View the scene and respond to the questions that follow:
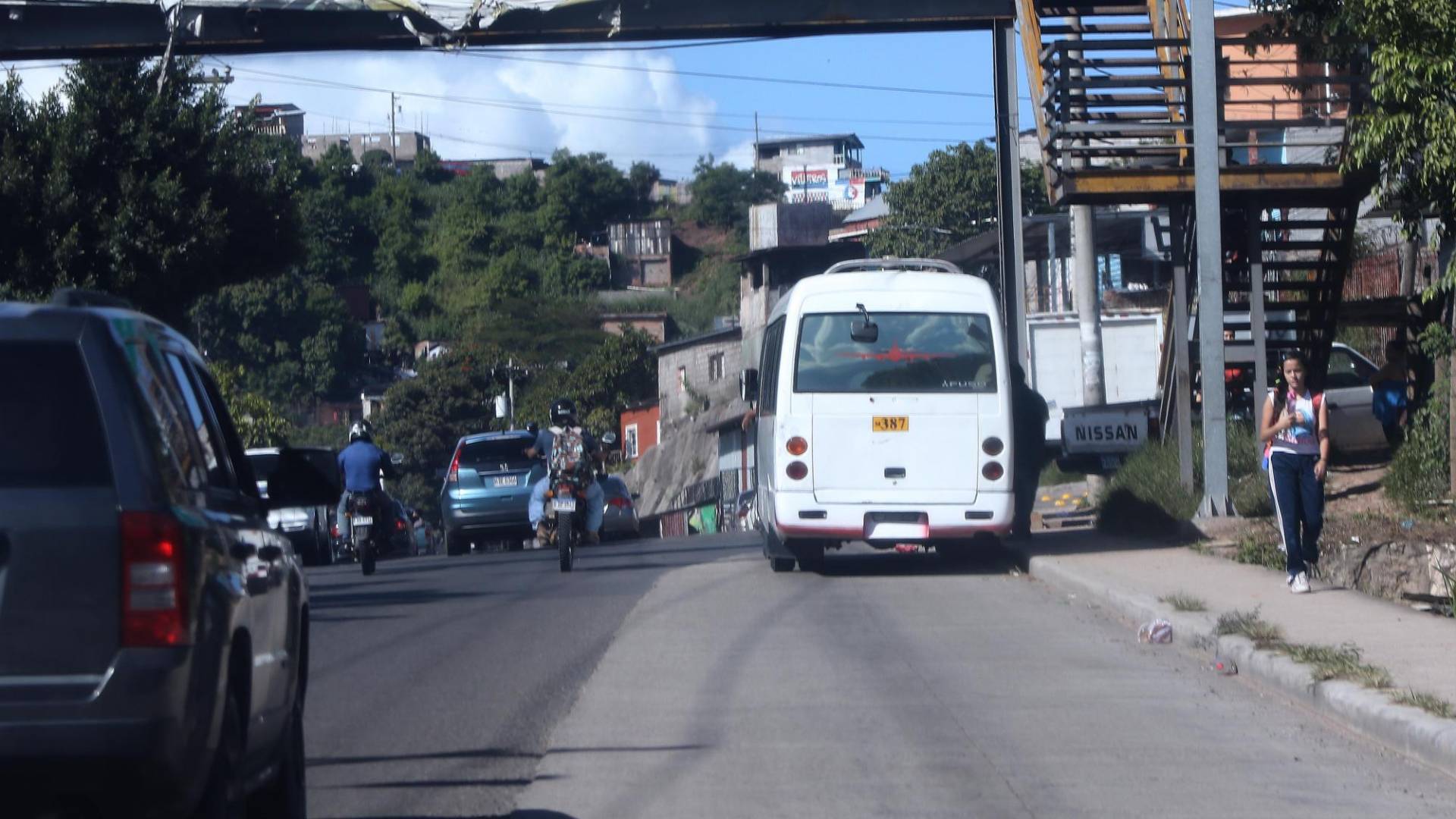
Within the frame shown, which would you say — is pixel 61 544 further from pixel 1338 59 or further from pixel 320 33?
pixel 320 33

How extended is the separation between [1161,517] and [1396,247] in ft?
41.0

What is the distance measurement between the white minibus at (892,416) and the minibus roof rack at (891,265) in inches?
24.8

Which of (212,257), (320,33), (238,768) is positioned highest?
(320,33)

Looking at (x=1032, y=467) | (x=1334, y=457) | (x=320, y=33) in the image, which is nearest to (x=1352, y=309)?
(x=1334, y=457)

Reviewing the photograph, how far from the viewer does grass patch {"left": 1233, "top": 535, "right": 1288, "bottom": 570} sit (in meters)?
14.3

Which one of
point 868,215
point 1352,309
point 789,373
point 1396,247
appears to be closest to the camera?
point 789,373

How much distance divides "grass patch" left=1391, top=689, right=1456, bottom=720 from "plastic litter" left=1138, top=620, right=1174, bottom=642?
9.04ft

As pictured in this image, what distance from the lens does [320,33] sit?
19391 mm

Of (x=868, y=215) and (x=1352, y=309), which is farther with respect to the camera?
(x=868, y=215)

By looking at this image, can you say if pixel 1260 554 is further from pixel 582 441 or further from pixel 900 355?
pixel 582 441

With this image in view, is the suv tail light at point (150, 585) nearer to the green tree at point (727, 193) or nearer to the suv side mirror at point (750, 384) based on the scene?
the suv side mirror at point (750, 384)

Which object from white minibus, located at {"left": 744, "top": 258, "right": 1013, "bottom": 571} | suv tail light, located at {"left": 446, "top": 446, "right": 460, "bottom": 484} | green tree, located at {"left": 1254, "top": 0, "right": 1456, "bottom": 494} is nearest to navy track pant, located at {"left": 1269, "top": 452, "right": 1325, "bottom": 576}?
green tree, located at {"left": 1254, "top": 0, "right": 1456, "bottom": 494}

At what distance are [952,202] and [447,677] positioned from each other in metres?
46.9

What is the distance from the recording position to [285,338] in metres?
62.2
